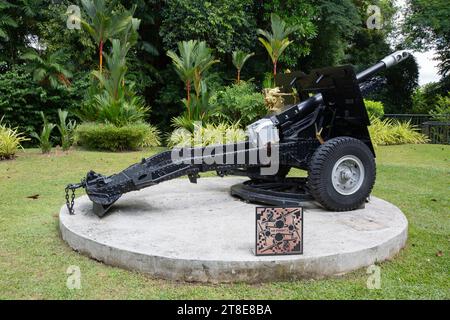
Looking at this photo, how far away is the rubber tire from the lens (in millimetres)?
4582

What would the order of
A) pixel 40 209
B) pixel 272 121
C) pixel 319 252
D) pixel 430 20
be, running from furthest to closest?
pixel 430 20 → pixel 40 209 → pixel 272 121 → pixel 319 252

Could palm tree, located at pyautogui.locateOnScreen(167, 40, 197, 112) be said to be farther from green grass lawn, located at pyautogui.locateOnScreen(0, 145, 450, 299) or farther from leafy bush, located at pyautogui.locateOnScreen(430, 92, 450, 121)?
leafy bush, located at pyautogui.locateOnScreen(430, 92, 450, 121)

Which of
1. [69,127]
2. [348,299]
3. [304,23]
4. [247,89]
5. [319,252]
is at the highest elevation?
[304,23]

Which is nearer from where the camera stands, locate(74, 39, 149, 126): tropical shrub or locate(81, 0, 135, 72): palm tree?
locate(74, 39, 149, 126): tropical shrub

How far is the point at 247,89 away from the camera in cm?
1391

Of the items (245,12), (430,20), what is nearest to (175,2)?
(245,12)

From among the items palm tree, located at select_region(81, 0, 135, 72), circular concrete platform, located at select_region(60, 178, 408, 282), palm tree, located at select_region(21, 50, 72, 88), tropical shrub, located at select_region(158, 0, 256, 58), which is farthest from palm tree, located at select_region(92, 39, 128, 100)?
circular concrete platform, located at select_region(60, 178, 408, 282)

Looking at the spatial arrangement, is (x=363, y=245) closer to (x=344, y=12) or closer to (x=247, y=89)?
(x=247, y=89)

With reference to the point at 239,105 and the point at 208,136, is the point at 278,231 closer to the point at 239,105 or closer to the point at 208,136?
the point at 208,136

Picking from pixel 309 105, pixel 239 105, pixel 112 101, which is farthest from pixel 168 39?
pixel 309 105

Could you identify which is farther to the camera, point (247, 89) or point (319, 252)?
point (247, 89)

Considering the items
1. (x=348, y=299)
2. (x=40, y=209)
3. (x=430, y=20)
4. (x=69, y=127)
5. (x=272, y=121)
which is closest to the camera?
(x=348, y=299)

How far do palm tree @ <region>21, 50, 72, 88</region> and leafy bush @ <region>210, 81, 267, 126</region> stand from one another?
16.0 ft

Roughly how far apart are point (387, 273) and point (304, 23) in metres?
14.1
